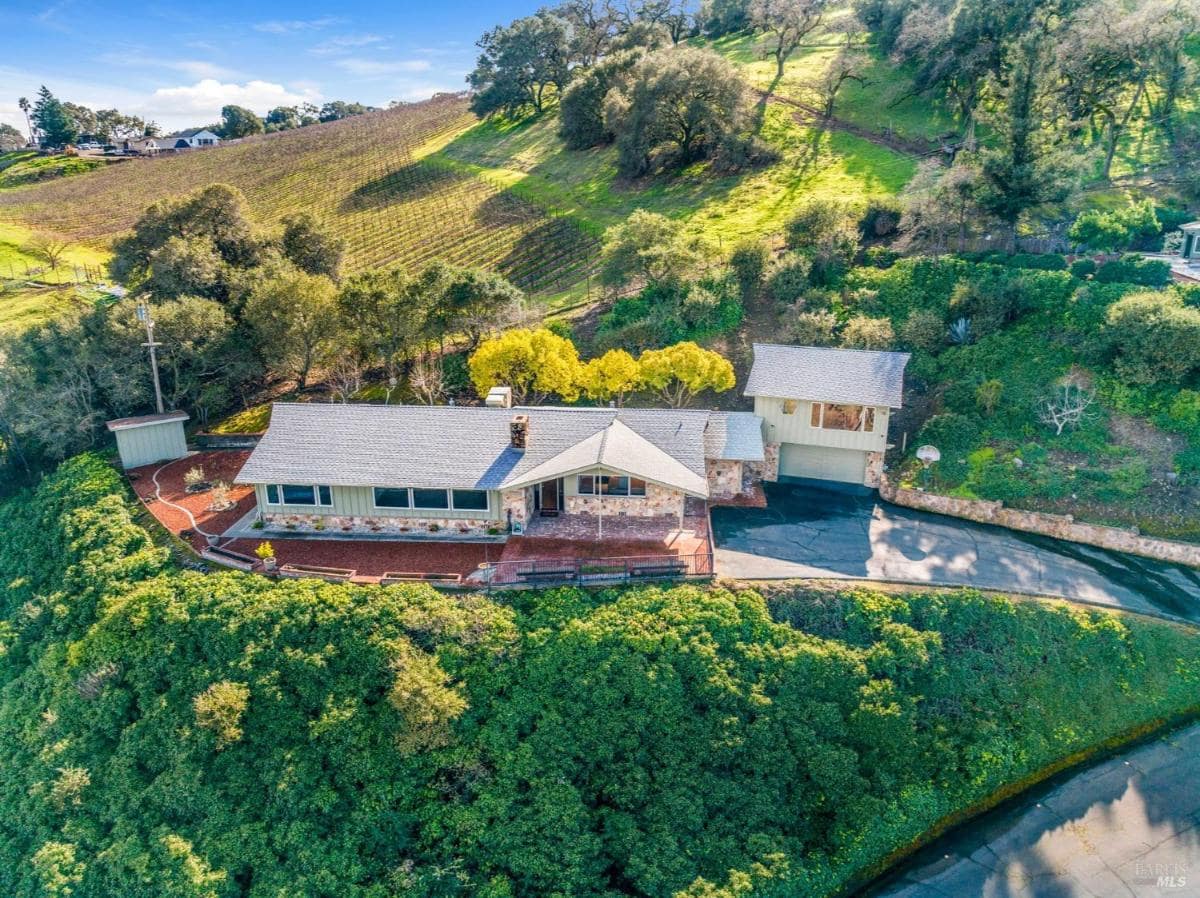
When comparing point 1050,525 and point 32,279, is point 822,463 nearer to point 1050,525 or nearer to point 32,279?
point 1050,525

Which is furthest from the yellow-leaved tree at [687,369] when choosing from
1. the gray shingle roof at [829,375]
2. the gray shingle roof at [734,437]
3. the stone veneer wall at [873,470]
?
the stone veneer wall at [873,470]

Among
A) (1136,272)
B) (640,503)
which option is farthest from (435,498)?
(1136,272)

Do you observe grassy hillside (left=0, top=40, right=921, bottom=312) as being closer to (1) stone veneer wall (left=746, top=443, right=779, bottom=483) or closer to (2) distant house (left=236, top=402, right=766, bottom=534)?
(1) stone veneer wall (left=746, top=443, right=779, bottom=483)

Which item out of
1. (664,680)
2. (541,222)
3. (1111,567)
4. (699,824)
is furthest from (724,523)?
(541,222)

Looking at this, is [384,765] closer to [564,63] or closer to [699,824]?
[699,824]

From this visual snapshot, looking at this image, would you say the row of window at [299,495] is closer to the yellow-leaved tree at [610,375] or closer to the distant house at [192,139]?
the yellow-leaved tree at [610,375]
